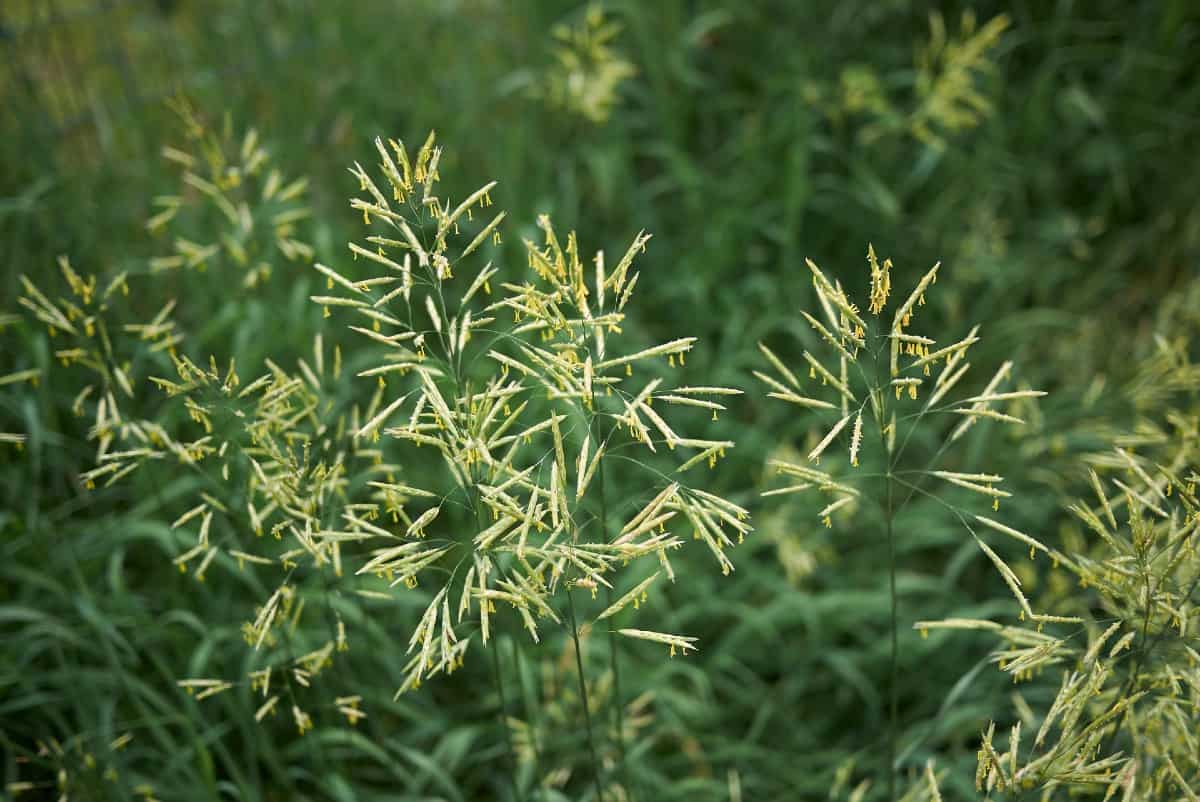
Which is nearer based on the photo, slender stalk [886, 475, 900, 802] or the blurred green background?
slender stalk [886, 475, 900, 802]

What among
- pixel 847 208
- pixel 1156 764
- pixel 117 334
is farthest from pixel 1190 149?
pixel 117 334

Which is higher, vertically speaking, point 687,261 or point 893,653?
point 893,653

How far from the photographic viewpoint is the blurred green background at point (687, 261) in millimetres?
2109

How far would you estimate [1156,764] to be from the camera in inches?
62.4

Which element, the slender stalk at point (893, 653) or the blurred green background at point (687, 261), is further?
the blurred green background at point (687, 261)

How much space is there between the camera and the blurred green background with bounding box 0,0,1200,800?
211cm

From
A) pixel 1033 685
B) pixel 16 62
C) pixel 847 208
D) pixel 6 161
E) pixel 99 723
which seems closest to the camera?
pixel 99 723

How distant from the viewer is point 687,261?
3035 millimetres

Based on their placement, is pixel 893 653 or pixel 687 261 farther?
pixel 687 261

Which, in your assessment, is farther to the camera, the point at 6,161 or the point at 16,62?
the point at 6,161

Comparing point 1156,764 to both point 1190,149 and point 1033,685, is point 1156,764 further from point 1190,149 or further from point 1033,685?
point 1190,149

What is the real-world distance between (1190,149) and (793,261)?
1.42 m

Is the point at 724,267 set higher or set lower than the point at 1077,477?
higher

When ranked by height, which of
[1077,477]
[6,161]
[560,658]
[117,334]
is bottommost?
[560,658]
